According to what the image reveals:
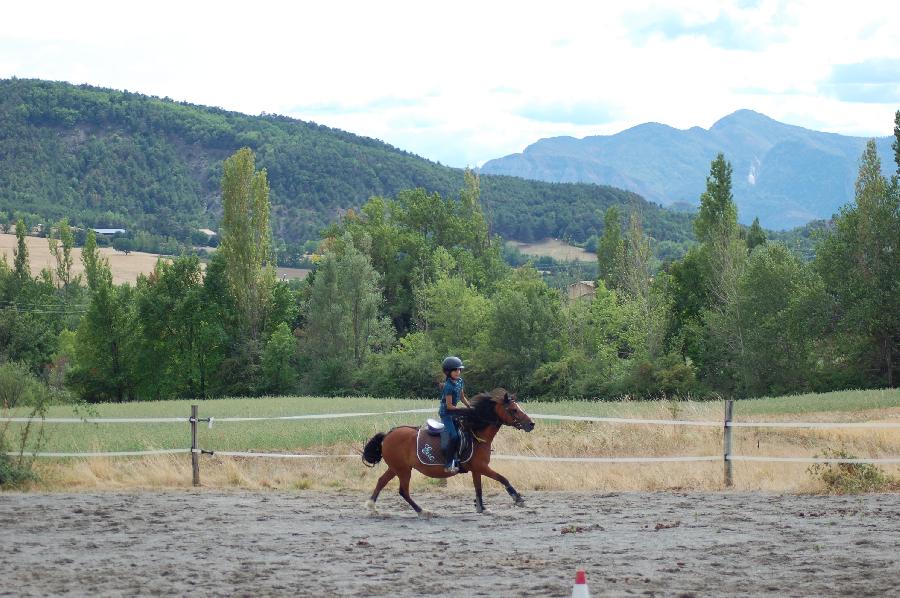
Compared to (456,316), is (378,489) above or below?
below

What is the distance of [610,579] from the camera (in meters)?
9.50

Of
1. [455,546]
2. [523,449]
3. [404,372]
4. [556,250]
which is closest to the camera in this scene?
[455,546]

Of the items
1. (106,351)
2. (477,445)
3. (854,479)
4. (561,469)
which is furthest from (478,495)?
(106,351)

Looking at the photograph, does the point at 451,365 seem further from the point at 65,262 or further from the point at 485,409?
the point at 65,262

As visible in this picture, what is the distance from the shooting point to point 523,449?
19359 millimetres

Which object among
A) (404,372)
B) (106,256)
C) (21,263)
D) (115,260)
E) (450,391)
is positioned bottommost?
(404,372)

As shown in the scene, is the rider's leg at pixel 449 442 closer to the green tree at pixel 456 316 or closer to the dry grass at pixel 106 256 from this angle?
the green tree at pixel 456 316

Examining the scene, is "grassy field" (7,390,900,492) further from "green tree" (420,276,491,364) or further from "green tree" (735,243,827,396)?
"green tree" (420,276,491,364)

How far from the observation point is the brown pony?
43.1 feet

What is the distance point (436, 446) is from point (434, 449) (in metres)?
0.05

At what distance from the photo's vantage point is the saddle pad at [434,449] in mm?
13203

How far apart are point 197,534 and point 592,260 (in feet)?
541

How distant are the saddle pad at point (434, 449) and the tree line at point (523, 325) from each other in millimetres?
41719

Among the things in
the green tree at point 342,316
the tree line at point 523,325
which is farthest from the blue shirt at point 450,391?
the green tree at point 342,316
